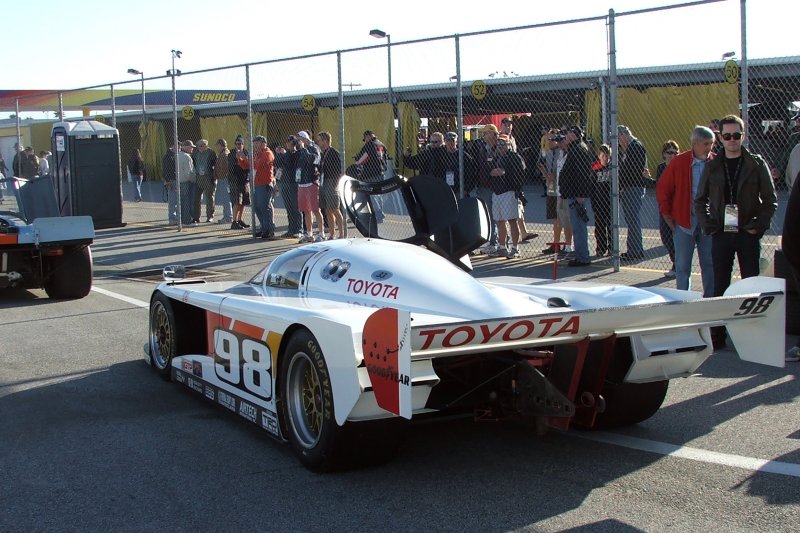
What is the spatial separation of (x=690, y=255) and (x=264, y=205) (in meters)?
9.69

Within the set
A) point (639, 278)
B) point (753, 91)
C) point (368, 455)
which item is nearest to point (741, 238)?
point (639, 278)

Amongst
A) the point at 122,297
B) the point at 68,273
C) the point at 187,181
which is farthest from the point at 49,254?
the point at 187,181

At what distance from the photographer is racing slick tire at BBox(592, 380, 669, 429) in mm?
5363

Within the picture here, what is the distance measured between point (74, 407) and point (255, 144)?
36.0 ft

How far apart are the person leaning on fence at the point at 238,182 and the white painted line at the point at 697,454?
45.4 feet

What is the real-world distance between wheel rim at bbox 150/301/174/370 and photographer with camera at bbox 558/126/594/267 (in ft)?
20.2

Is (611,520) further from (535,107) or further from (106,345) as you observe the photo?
(535,107)

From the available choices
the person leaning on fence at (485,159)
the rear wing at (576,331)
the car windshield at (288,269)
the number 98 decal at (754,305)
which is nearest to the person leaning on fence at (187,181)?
the person leaning on fence at (485,159)

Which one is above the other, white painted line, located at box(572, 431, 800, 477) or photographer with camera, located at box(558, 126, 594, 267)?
photographer with camera, located at box(558, 126, 594, 267)

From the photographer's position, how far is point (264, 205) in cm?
1678

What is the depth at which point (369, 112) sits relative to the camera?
24.1 m

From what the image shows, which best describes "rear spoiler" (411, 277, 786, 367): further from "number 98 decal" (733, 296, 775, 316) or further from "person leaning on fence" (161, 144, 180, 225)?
"person leaning on fence" (161, 144, 180, 225)

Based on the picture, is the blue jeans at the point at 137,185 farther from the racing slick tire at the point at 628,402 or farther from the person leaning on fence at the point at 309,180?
the racing slick tire at the point at 628,402

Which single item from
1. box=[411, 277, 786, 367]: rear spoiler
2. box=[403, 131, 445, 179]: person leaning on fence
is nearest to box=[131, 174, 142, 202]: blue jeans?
box=[403, 131, 445, 179]: person leaning on fence
